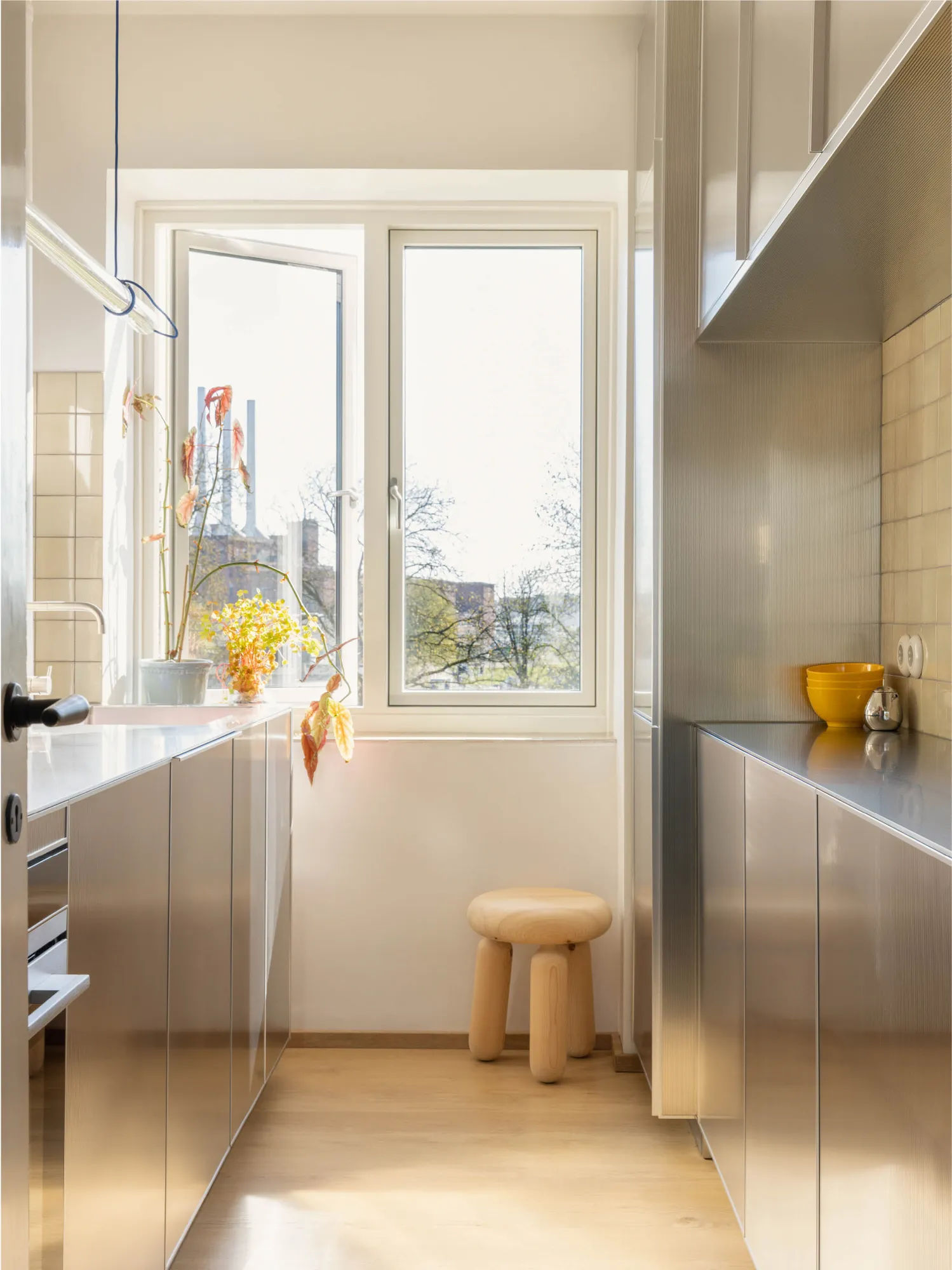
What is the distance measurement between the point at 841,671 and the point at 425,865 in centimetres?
123

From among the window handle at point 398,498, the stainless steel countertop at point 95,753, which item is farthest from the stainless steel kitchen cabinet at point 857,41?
the window handle at point 398,498

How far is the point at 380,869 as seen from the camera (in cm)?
Result: 280

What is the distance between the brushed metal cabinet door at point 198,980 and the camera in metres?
1.61

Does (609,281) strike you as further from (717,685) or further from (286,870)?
(286,870)

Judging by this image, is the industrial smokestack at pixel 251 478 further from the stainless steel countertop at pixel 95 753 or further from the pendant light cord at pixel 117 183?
the stainless steel countertop at pixel 95 753

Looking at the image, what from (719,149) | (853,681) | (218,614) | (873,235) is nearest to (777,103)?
(873,235)

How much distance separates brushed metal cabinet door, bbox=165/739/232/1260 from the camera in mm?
1607

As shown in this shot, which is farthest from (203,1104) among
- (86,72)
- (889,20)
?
(86,72)

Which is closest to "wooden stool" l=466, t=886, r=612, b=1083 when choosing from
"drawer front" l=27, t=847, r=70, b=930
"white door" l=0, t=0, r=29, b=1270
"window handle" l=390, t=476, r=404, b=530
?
"window handle" l=390, t=476, r=404, b=530

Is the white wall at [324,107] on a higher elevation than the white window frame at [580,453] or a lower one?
higher

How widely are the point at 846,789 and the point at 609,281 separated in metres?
2.04

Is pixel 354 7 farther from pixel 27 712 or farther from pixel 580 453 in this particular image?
pixel 27 712

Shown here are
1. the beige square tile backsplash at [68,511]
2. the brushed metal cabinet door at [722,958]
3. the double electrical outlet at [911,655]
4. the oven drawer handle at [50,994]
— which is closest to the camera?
the oven drawer handle at [50,994]

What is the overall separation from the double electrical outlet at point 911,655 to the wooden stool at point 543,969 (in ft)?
3.11
